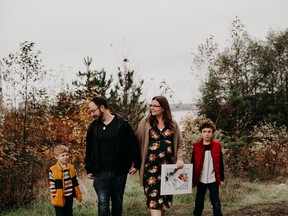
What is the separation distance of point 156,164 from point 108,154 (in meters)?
0.60

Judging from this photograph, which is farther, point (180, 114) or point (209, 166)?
point (180, 114)

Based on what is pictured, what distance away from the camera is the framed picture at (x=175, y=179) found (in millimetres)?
4289

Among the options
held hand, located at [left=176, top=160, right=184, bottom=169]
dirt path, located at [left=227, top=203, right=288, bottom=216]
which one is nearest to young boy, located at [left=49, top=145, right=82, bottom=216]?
held hand, located at [left=176, top=160, right=184, bottom=169]

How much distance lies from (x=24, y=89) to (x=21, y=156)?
4.24 ft

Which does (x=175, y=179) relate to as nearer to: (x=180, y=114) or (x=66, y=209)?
(x=66, y=209)

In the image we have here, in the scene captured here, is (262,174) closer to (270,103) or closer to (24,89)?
(24,89)

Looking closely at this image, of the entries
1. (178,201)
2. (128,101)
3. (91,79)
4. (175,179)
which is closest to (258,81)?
(91,79)

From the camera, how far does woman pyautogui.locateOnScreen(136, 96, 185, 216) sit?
4.32 metres

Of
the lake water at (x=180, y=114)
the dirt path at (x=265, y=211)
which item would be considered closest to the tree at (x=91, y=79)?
the lake water at (x=180, y=114)

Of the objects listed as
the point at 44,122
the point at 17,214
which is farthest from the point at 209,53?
the point at 17,214

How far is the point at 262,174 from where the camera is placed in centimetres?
1048

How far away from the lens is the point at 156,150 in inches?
170

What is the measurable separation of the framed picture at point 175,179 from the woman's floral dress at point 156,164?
0.25 ft

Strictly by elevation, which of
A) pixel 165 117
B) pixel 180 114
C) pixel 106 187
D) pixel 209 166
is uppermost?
pixel 180 114
